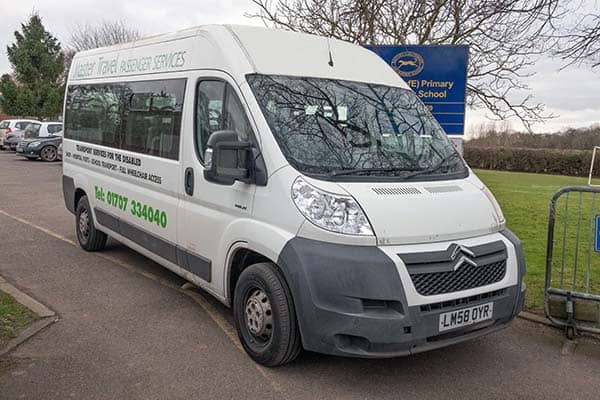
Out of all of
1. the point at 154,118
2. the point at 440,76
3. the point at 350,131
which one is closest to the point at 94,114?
the point at 154,118

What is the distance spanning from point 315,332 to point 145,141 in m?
3.11

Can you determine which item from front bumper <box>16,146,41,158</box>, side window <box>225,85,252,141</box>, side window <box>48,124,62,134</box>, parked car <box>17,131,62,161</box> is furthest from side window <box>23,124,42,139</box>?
side window <box>225,85,252,141</box>

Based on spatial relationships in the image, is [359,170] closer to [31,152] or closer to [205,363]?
[205,363]

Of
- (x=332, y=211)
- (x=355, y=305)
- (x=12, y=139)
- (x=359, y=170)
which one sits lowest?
(x=355, y=305)

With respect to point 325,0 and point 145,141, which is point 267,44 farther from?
point 325,0

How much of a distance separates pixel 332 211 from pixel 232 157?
0.90 m

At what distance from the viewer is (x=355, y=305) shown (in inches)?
137

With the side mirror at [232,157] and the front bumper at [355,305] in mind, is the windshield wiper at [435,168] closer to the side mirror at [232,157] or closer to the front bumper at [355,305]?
the front bumper at [355,305]

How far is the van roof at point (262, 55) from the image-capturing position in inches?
175

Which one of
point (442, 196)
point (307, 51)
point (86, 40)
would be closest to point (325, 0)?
point (307, 51)

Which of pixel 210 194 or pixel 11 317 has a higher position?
pixel 210 194

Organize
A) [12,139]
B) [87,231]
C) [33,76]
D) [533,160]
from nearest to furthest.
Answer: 1. [87,231]
2. [12,139]
3. [533,160]
4. [33,76]

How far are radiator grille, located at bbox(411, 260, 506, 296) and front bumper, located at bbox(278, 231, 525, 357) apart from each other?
0.10 meters

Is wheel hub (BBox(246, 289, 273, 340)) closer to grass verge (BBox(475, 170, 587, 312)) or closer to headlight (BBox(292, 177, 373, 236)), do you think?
headlight (BBox(292, 177, 373, 236))
